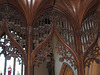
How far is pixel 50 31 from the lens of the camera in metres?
6.48

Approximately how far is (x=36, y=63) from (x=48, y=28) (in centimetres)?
119

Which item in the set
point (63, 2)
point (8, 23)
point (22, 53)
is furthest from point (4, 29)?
point (63, 2)

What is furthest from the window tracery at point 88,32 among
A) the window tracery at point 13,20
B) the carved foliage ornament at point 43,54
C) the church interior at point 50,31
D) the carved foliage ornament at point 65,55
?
the window tracery at point 13,20

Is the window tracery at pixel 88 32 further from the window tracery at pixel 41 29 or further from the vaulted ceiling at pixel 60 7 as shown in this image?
the window tracery at pixel 41 29

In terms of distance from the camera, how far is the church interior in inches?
238

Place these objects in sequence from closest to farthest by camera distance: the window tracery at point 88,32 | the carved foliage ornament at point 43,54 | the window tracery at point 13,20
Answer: the carved foliage ornament at point 43,54, the window tracery at point 13,20, the window tracery at point 88,32

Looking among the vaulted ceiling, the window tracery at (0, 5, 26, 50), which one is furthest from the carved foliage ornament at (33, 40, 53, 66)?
the vaulted ceiling

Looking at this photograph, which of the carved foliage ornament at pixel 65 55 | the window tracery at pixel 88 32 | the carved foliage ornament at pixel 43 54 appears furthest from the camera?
the window tracery at pixel 88 32

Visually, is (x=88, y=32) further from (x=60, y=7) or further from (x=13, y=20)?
(x=13, y=20)

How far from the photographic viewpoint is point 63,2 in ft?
22.5

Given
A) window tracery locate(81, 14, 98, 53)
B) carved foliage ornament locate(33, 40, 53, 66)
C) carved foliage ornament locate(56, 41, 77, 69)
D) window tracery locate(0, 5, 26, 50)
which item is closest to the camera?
carved foliage ornament locate(33, 40, 53, 66)

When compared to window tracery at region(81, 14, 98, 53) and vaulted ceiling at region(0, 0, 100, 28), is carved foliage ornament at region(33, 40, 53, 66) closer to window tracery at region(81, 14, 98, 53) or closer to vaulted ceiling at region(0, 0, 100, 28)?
vaulted ceiling at region(0, 0, 100, 28)

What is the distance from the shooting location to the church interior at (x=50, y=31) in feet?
19.8

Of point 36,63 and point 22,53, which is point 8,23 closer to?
point 22,53
